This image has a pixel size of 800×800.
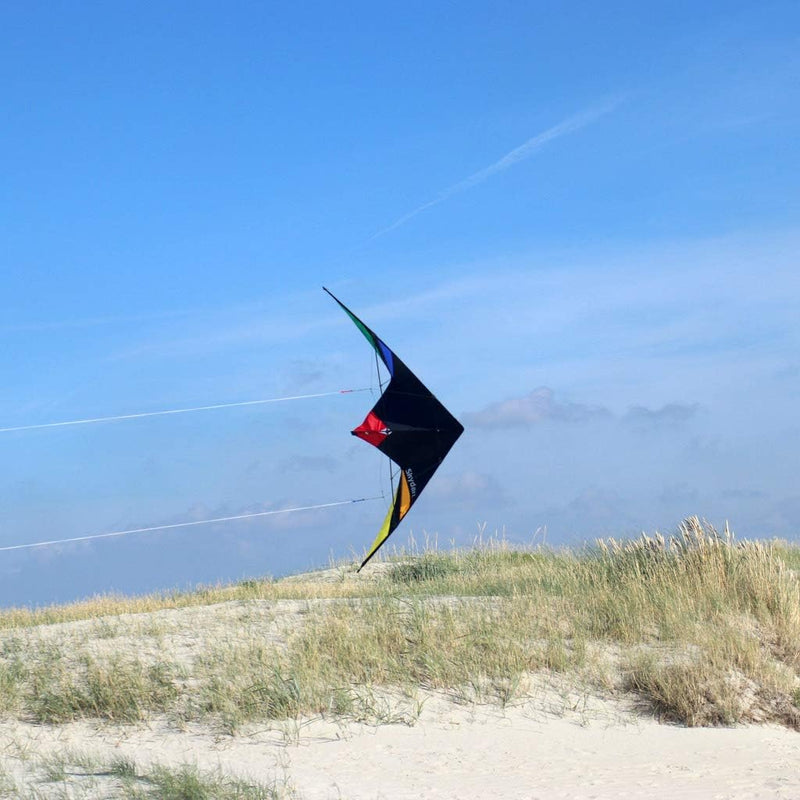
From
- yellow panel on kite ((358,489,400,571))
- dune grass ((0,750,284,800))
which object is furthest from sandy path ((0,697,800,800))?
yellow panel on kite ((358,489,400,571))

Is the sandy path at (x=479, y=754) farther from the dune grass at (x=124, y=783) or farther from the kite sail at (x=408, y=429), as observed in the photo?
the kite sail at (x=408, y=429)

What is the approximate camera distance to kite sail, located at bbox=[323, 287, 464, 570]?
12.6 m

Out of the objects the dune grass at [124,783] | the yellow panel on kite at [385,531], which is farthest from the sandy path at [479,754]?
the yellow panel on kite at [385,531]

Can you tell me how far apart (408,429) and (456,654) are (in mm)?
4667

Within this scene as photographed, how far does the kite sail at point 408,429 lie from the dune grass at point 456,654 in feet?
6.01

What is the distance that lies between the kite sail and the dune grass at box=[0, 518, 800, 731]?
6.01 ft

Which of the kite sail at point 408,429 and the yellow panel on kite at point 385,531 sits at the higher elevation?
the kite sail at point 408,429

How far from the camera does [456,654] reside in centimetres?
839

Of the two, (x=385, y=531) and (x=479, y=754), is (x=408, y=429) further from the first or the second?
(x=479, y=754)

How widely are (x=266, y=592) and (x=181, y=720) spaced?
4.65 metres

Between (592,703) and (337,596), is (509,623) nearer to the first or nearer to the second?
(592,703)

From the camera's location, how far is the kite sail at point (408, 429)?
41.3 ft

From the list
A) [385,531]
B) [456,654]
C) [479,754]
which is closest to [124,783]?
[479,754]

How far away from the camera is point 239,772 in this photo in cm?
657
